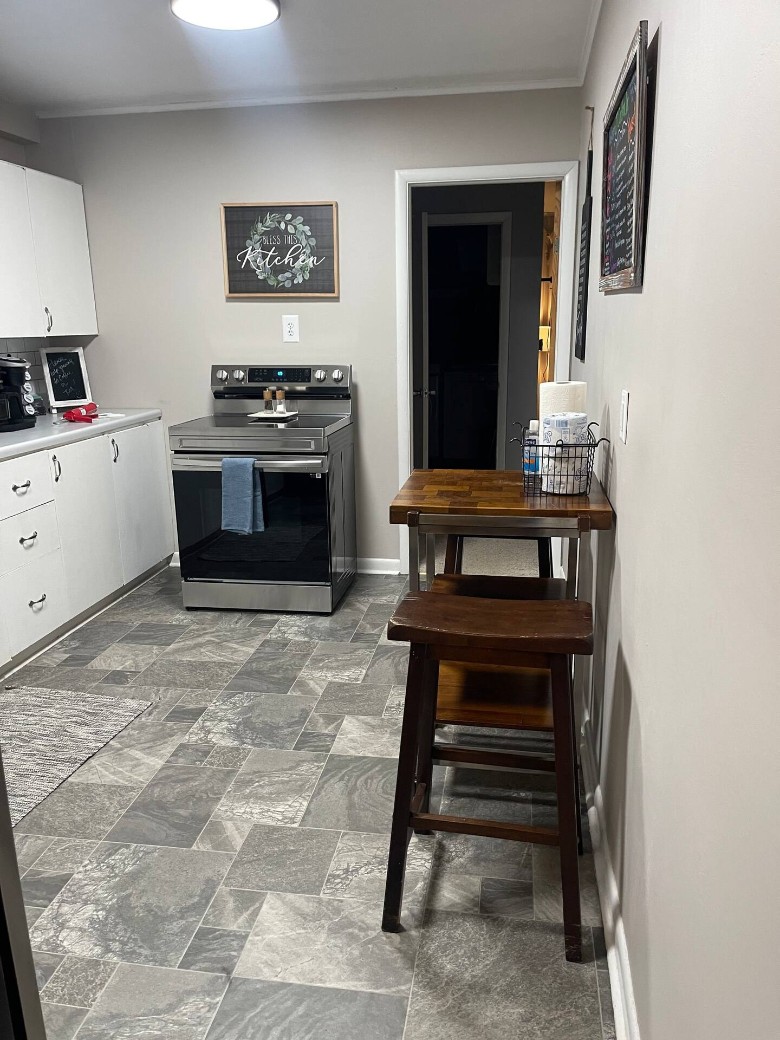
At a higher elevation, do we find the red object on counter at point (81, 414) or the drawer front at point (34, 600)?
the red object on counter at point (81, 414)

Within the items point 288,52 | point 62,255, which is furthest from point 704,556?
point 62,255

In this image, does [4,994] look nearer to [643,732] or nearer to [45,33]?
[643,732]

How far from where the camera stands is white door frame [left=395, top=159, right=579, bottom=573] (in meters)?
3.70

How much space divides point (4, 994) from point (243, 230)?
377 cm

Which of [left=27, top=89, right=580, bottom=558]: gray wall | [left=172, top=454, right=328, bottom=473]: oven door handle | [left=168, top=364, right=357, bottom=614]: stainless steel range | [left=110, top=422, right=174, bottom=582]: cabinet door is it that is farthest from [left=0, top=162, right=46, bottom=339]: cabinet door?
[left=172, top=454, right=328, bottom=473]: oven door handle

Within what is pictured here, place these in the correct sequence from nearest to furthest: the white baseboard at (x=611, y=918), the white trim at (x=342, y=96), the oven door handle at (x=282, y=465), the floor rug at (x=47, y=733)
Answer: the white baseboard at (x=611, y=918) < the floor rug at (x=47, y=733) < the oven door handle at (x=282, y=465) < the white trim at (x=342, y=96)

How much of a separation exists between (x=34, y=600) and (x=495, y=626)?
232 centimetres

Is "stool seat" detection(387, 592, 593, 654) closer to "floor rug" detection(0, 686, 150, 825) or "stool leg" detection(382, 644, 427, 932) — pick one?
"stool leg" detection(382, 644, 427, 932)

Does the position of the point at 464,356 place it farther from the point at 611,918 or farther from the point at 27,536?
the point at 611,918

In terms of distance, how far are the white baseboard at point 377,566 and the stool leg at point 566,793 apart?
8.78 feet

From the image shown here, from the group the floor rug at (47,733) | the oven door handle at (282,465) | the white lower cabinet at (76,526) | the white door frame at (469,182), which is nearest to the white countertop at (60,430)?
the white lower cabinet at (76,526)

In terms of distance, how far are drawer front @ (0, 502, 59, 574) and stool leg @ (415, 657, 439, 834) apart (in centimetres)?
190

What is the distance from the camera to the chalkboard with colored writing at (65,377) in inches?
158

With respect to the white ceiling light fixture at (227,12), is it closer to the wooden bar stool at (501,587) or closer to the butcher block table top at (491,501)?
the butcher block table top at (491,501)
